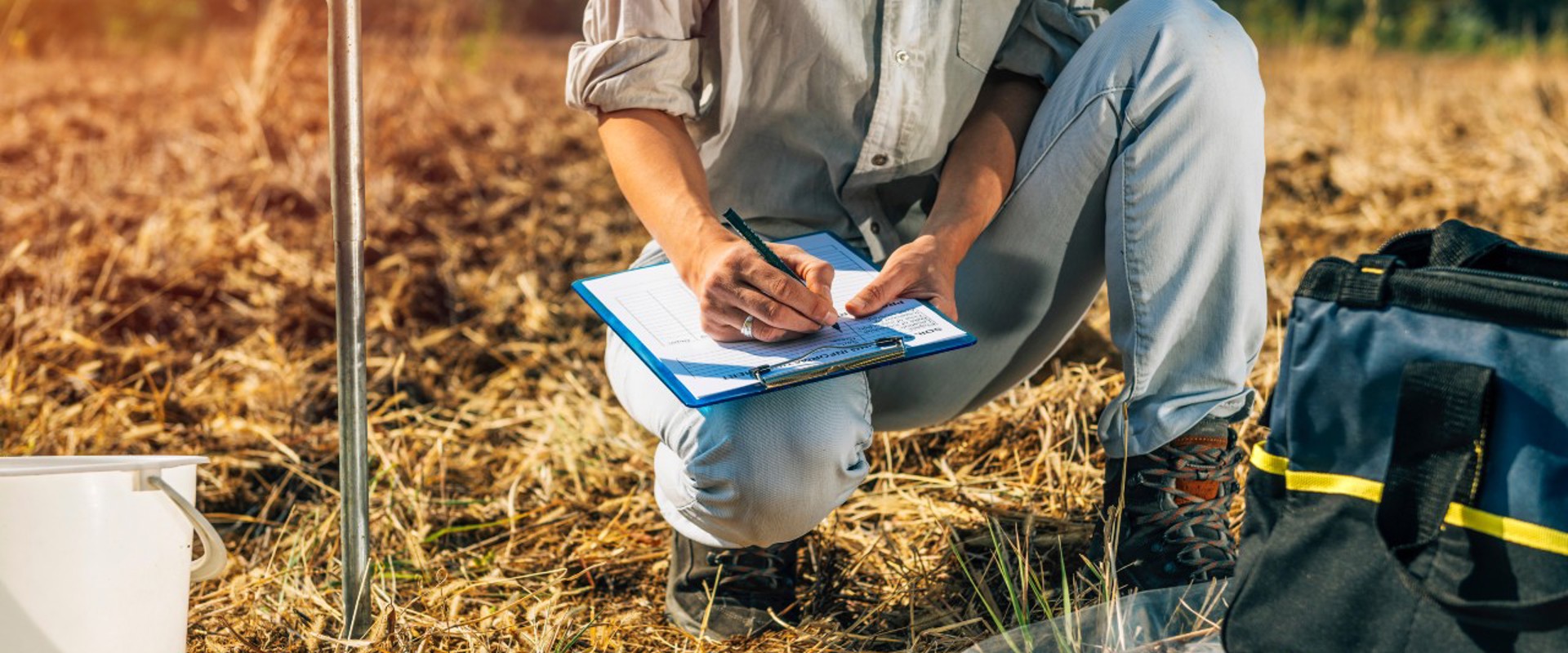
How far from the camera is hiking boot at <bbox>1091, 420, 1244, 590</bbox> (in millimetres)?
1309

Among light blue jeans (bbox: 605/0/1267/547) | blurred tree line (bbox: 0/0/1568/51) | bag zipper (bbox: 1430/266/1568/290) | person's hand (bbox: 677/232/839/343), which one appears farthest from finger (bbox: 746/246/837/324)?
blurred tree line (bbox: 0/0/1568/51)

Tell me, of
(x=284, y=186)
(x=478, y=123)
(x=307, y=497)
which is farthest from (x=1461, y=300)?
(x=478, y=123)

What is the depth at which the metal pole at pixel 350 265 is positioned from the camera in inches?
45.4

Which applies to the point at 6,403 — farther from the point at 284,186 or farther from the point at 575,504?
the point at 284,186

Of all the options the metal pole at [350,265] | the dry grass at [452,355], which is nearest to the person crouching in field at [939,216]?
the dry grass at [452,355]

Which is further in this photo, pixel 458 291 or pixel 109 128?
pixel 109 128

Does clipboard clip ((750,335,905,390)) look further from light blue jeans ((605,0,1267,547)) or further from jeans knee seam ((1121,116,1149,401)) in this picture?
jeans knee seam ((1121,116,1149,401))

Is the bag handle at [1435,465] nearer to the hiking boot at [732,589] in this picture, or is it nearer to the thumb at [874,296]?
the thumb at [874,296]

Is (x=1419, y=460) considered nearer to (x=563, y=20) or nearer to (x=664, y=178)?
(x=664, y=178)

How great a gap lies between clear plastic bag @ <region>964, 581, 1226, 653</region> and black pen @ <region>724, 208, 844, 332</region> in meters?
0.35

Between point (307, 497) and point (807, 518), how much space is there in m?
0.99

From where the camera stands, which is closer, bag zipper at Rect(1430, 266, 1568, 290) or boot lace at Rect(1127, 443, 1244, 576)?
bag zipper at Rect(1430, 266, 1568, 290)

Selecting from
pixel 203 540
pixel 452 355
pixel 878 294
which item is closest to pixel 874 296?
pixel 878 294

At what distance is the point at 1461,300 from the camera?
34.8 inches
